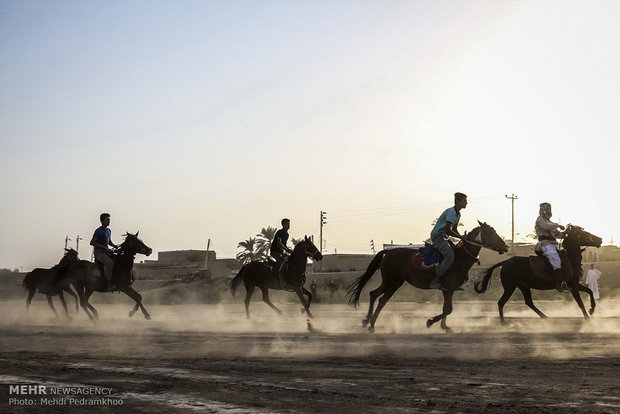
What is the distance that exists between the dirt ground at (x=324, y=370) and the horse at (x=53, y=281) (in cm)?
688

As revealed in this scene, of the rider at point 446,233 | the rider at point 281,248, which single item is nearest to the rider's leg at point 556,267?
the rider at point 446,233

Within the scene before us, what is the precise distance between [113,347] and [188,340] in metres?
1.94

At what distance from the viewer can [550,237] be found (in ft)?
60.2

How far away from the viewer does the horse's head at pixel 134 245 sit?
20.2 m

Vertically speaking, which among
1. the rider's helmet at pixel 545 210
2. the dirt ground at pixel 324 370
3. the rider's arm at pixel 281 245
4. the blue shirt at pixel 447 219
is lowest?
the dirt ground at pixel 324 370

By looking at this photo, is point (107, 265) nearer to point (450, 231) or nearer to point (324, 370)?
point (450, 231)

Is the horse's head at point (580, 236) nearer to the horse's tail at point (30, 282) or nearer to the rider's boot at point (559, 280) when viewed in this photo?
the rider's boot at point (559, 280)

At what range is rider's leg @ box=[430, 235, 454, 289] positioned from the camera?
1620 cm

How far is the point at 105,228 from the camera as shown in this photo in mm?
20766

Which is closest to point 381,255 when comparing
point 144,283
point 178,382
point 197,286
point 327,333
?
point 327,333

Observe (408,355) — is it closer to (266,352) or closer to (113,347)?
(266,352)

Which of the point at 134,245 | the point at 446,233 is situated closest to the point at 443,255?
the point at 446,233

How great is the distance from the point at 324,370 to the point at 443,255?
24.6 ft

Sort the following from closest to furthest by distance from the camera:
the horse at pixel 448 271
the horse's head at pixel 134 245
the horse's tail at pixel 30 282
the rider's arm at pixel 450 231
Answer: the rider's arm at pixel 450 231, the horse at pixel 448 271, the horse's head at pixel 134 245, the horse's tail at pixel 30 282
